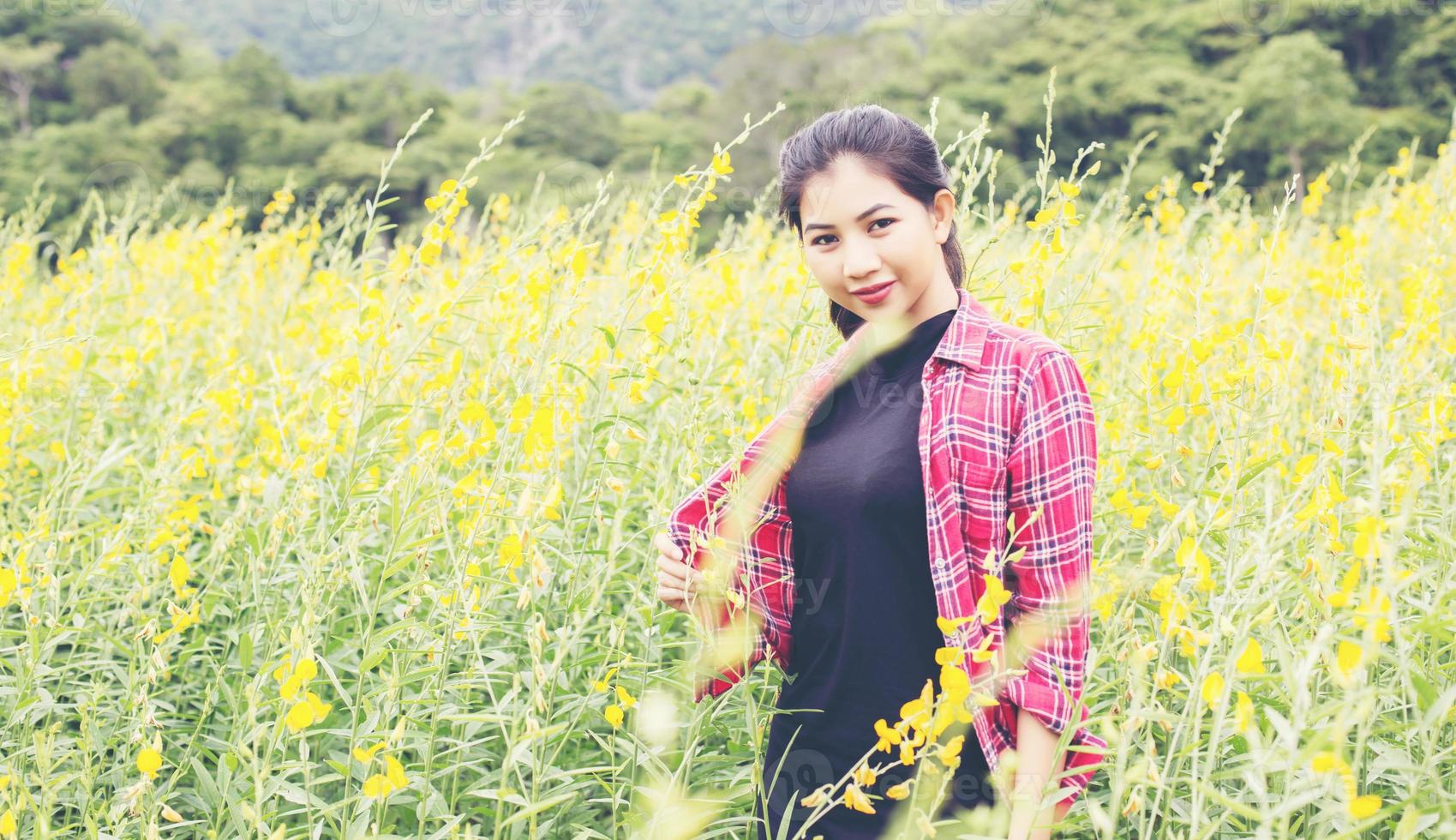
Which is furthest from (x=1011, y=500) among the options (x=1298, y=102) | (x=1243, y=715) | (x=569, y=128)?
(x=569, y=128)

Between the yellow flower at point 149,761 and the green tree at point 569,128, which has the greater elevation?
the yellow flower at point 149,761

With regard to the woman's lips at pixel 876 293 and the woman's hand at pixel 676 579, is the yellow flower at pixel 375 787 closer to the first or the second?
the woman's hand at pixel 676 579

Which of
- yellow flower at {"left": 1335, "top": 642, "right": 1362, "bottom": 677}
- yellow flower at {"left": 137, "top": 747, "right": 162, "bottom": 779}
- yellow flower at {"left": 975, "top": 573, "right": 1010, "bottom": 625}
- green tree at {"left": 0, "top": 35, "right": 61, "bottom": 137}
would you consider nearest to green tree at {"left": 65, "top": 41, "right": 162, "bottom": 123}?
green tree at {"left": 0, "top": 35, "right": 61, "bottom": 137}

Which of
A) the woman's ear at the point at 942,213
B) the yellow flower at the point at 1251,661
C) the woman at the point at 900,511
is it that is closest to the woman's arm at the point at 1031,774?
the woman at the point at 900,511

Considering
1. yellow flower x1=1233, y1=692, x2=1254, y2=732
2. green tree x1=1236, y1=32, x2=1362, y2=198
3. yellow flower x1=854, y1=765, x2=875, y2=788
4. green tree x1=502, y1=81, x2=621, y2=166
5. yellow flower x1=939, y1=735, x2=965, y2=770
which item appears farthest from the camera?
green tree x1=502, y1=81, x2=621, y2=166

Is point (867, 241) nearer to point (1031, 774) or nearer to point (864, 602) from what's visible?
point (864, 602)

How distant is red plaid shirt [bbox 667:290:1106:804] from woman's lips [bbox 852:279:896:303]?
0.11 m

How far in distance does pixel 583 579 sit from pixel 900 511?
82 centimetres

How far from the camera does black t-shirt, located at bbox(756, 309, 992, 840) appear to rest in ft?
4.54

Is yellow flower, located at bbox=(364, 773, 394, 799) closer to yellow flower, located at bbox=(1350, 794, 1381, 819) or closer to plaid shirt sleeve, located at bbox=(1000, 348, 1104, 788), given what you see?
plaid shirt sleeve, located at bbox=(1000, 348, 1104, 788)

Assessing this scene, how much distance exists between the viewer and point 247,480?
1.91m

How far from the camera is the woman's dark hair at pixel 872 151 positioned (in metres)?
1.43

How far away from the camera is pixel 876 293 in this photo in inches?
56.3

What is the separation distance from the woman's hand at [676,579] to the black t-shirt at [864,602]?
7.9 inches
